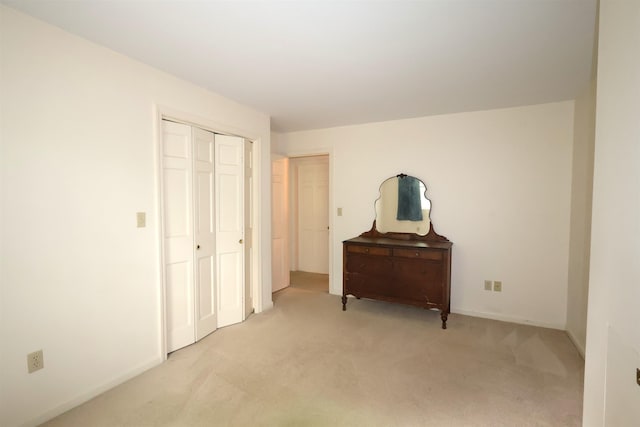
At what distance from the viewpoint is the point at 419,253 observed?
3141 millimetres

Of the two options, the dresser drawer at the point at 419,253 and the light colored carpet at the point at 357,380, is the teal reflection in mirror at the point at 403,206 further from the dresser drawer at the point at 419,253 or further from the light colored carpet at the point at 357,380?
the light colored carpet at the point at 357,380

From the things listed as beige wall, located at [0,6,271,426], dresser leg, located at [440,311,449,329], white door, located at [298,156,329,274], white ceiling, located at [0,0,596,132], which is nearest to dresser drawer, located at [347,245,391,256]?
dresser leg, located at [440,311,449,329]

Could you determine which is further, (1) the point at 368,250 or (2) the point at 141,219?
(1) the point at 368,250

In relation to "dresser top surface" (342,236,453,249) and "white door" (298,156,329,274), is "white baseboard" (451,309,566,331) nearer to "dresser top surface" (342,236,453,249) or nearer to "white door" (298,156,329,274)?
"dresser top surface" (342,236,453,249)

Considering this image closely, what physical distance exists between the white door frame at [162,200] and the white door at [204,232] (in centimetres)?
12

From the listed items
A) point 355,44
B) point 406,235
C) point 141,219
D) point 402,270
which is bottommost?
point 402,270

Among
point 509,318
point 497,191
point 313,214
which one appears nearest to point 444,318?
point 509,318

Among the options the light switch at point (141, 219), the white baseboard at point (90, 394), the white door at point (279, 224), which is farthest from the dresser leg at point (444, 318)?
the light switch at point (141, 219)

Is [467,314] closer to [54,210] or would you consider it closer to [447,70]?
[447,70]

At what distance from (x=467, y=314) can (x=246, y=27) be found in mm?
3503

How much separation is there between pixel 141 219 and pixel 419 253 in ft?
8.41

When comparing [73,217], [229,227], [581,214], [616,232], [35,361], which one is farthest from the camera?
[229,227]

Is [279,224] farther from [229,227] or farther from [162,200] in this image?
[162,200]

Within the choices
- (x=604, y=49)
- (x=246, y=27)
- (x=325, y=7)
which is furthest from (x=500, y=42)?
(x=246, y=27)
